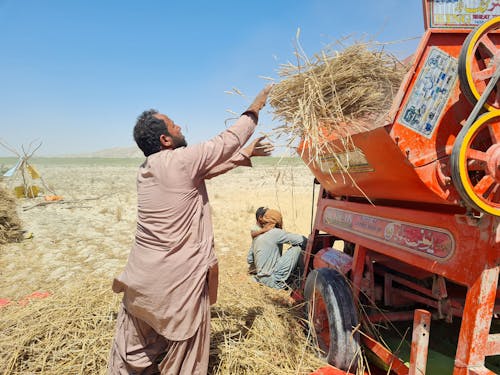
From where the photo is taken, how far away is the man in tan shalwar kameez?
225cm

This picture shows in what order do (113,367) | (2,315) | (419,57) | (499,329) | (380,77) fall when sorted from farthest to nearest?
(2,315) → (499,329) → (380,77) → (113,367) → (419,57)

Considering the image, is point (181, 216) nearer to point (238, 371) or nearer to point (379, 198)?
point (238, 371)

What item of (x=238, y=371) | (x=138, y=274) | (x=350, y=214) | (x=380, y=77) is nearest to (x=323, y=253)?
(x=350, y=214)

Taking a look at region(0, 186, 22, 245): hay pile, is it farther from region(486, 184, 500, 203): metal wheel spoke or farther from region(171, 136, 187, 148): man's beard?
region(486, 184, 500, 203): metal wheel spoke

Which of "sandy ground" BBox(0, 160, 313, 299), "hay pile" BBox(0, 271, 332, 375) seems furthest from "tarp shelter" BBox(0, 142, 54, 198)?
"hay pile" BBox(0, 271, 332, 375)

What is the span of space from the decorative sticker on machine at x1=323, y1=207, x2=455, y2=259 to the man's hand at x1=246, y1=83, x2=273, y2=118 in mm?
1300

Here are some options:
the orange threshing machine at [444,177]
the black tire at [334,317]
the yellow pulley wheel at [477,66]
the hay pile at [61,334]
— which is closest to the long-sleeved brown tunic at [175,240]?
the orange threshing machine at [444,177]

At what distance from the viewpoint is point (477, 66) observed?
194 cm

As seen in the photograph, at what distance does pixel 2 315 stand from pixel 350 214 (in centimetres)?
388

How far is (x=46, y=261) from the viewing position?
6516mm

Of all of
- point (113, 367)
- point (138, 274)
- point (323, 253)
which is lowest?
point (113, 367)

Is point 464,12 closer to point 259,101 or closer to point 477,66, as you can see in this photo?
point 477,66

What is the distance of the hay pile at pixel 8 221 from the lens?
24.8ft

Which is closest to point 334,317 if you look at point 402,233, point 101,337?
point 402,233
